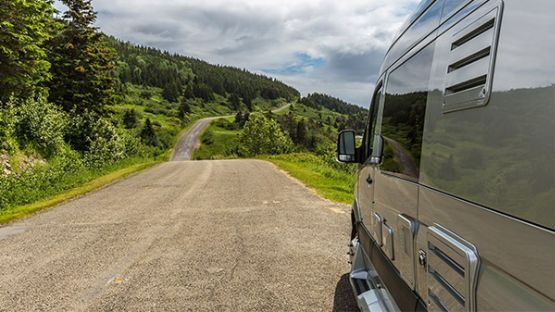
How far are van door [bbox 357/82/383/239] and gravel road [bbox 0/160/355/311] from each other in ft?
3.56

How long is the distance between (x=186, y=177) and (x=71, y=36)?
51.0 ft

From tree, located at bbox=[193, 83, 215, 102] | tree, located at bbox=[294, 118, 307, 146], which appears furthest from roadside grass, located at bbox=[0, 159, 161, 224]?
tree, located at bbox=[193, 83, 215, 102]

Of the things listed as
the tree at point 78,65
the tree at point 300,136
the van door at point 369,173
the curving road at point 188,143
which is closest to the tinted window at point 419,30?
the van door at point 369,173

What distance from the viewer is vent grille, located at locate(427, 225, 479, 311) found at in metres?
1.58

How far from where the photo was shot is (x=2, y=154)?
14.6 m

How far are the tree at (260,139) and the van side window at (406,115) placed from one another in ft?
206

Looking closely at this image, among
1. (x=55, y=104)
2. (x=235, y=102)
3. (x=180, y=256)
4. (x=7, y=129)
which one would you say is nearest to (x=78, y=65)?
(x=55, y=104)

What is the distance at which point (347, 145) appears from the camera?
4.32 m

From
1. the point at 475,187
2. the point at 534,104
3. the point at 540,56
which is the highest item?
the point at 540,56

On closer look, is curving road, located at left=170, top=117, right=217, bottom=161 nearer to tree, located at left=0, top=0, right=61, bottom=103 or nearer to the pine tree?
the pine tree

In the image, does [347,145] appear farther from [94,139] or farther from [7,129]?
[94,139]

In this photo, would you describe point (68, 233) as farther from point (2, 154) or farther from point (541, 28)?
point (2, 154)

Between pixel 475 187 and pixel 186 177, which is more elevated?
pixel 475 187

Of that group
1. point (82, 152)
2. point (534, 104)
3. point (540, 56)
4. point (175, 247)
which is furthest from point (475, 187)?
point (82, 152)
